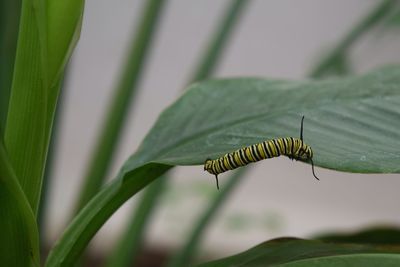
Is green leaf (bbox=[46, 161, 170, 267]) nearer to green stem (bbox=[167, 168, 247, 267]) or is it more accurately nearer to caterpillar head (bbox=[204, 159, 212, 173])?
caterpillar head (bbox=[204, 159, 212, 173])

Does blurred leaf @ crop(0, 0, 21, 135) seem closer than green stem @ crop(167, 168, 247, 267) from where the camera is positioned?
Yes

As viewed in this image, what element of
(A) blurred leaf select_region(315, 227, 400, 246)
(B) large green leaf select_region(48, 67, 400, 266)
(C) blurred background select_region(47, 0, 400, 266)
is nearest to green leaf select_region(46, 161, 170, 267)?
(B) large green leaf select_region(48, 67, 400, 266)

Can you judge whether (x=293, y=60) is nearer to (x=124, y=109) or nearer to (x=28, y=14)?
(x=124, y=109)

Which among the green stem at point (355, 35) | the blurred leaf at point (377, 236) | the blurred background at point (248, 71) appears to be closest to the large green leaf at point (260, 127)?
the blurred leaf at point (377, 236)

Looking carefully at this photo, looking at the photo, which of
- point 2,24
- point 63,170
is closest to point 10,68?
point 2,24

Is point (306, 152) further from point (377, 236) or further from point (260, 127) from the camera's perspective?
point (377, 236)

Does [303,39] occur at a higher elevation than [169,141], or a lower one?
lower
